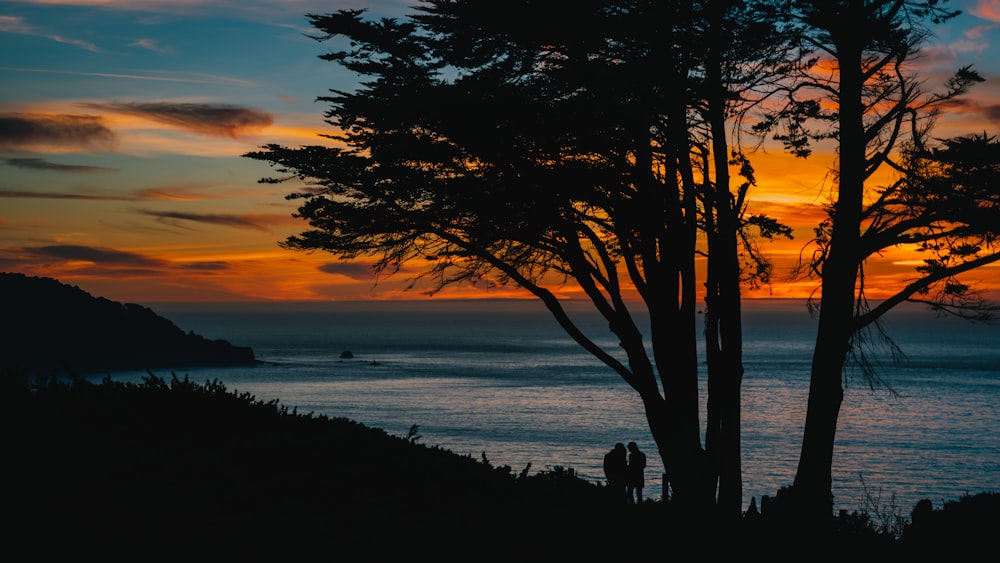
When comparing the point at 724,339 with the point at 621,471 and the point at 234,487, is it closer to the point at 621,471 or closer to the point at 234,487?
the point at 621,471

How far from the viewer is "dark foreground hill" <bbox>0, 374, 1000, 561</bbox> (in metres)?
6.25

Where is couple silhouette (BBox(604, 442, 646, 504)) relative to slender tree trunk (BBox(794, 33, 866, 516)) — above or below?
below

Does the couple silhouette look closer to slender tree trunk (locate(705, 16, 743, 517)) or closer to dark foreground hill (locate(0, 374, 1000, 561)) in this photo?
slender tree trunk (locate(705, 16, 743, 517))

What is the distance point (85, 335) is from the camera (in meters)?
118

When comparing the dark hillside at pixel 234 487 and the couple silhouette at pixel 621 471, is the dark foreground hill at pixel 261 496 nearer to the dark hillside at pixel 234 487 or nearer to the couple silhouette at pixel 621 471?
the dark hillside at pixel 234 487

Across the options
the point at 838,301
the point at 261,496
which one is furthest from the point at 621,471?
the point at 261,496

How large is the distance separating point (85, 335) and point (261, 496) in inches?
4884

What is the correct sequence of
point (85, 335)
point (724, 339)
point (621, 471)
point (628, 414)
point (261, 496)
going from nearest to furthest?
point (261, 496) → point (724, 339) → point (621, 471) → point (628, 414) → point (85, 335)

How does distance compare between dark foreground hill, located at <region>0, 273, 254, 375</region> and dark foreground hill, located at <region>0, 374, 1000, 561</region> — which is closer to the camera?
dark foreground hill, located at <region>0, 374, 1000, 561</region>

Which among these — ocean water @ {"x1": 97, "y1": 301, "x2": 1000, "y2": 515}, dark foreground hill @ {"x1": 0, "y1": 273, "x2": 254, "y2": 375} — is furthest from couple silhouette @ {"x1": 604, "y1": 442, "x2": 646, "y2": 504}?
dark foreground hill @ {"x1": 0, "y1": 273, "x2": 254, "y2": 375}

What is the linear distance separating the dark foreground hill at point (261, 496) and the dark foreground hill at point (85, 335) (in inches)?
4410

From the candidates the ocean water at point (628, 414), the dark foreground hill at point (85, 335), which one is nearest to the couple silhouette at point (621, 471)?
the ocean water at point (628, 414)

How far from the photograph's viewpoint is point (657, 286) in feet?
44.9

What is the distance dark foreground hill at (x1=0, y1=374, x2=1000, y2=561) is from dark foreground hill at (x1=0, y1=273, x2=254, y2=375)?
368 feet
